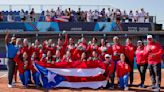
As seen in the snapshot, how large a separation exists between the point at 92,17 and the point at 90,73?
53.5 feet

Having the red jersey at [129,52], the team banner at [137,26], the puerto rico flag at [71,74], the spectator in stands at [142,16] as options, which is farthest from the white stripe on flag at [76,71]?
the spectator in stands at [142,16]

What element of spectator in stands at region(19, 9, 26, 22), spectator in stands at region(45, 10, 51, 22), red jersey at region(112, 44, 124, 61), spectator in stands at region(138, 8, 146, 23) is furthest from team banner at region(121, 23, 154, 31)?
red jersey at region(112, 44, 124, 61)

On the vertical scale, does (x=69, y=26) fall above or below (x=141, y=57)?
above

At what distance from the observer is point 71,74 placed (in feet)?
51.2

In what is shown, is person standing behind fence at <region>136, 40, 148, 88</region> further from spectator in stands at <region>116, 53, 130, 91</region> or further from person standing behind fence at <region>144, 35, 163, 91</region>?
spectator in stands at <region>116, 53, 130, 91</region>

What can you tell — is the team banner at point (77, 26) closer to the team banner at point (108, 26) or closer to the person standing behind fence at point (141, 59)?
the team banner at point (108, 26)

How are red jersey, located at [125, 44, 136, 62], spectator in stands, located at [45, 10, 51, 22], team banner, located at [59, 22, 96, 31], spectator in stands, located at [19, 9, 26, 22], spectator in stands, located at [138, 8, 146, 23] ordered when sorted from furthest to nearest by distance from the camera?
spectator in stands, located at [138, 8, 146, 23]
spectator in stands, located at [19, 9, 26, 22]
spectator in stands, located at [45, 10, 51, 22]
team banner, located at [59, 22, 96, 31]
red jersey, located at [125, 44, 136, 62]

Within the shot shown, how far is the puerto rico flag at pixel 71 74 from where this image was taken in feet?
51.0

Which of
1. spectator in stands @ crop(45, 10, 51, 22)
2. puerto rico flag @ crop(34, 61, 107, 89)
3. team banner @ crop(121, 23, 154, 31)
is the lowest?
puerto rico flag @ crop(34, 61, 107, 89)

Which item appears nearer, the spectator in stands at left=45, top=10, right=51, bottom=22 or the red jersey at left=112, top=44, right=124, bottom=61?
the red jersey at left=112, top=44, right=124, bottom=61

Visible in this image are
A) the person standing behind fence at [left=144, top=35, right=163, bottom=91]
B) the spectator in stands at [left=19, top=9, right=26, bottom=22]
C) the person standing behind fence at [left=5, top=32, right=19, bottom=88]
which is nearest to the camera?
the person standing behind fence at [left=144, top=35, right=163, bottom=91]

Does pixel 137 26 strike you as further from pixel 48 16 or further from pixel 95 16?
pixel 48 16

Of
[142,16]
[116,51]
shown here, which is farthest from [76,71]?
[142,16]

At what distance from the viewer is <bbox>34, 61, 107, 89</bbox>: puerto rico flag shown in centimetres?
1555
